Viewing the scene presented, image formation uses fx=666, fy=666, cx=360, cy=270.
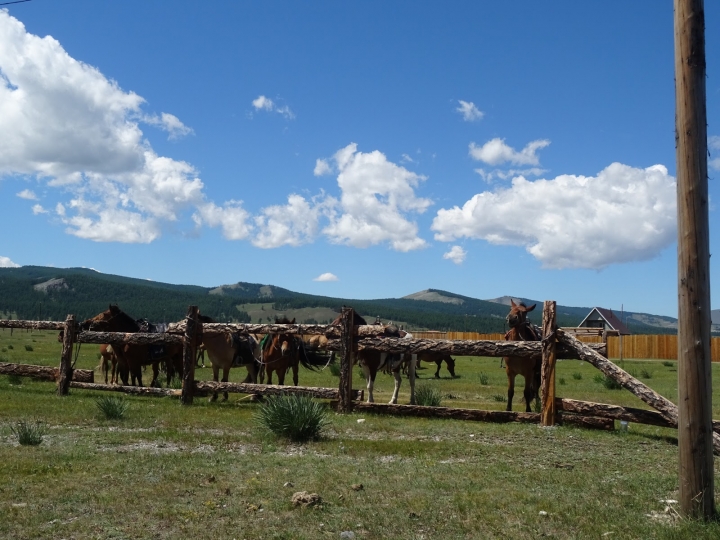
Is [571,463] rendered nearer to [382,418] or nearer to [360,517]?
[360,517]

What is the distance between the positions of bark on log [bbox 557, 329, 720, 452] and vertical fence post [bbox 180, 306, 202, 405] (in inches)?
279

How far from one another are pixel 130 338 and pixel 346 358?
5.14 metres

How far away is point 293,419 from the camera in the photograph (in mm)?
8750

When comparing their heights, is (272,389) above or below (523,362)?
below

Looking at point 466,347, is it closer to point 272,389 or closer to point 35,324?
point 272,389

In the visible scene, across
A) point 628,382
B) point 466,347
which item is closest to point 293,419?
point 466,347

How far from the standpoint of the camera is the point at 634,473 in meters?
7.20

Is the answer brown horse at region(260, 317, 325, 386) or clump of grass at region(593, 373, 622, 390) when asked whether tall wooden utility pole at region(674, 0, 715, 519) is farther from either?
clump of grass at region(593, 373, 622, 390)

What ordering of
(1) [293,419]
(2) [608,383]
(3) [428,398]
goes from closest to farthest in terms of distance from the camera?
(1) [293,419], (3) [428,398], (2) [608,383]

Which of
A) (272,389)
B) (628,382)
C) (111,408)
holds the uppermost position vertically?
(628,382)

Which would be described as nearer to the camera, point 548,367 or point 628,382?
point 628,382

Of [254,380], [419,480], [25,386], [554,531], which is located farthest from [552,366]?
[25,386]

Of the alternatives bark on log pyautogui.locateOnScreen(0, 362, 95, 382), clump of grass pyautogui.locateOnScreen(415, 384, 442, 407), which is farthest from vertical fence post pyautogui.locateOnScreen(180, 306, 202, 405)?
clump of grass pyautogui.locateOnScreen(415, 384, 442, 407)

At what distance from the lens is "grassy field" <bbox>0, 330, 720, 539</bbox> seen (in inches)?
206
